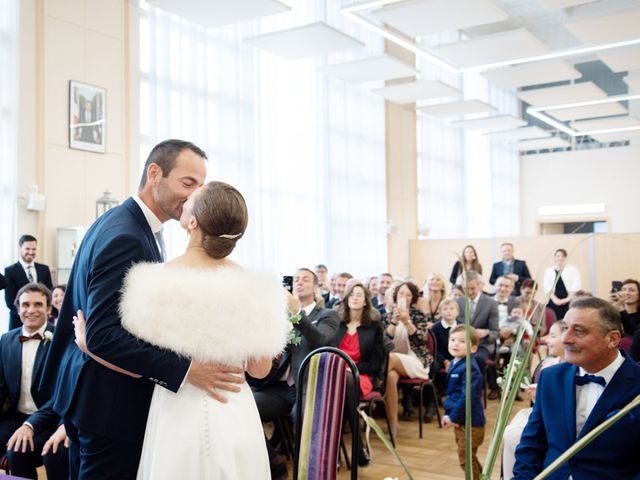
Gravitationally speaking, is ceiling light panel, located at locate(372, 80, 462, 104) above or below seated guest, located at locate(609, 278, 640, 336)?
above

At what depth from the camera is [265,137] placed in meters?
9.35

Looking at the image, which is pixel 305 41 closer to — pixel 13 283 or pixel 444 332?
pixel 444 332

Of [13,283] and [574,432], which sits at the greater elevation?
[13,283]

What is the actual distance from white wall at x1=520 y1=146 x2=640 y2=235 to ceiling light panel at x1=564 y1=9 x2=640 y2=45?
996 cm

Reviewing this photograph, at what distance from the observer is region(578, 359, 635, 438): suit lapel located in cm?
235

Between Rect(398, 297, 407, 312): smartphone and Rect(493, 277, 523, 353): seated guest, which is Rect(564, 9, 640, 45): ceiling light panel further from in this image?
Rect(398, 297, 407, 312): smartphone

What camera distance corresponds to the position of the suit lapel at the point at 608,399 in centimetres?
235

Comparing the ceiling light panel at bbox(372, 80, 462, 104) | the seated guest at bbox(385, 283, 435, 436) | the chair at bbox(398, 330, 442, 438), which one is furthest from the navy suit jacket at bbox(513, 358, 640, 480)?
the ceiling light panel at bbox(372, 80, 462, 104)

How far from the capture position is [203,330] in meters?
1.72

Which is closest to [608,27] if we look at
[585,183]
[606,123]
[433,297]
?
[433,297]

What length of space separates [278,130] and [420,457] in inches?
220

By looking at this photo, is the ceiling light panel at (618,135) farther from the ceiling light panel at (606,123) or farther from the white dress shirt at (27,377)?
the white dress shirt at (27,377)

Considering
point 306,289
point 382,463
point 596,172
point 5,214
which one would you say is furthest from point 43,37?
point 596,172

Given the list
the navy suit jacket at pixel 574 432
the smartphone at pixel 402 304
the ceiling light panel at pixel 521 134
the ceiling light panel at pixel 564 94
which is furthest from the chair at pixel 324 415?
the ceiling light panel at pixel 521 134
